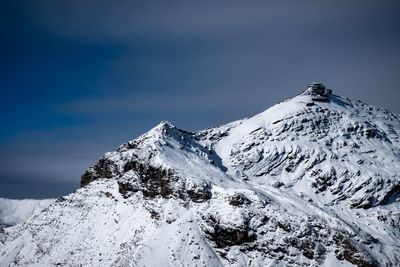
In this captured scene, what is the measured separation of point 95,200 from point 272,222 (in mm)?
43044

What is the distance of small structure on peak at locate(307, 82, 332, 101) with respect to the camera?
5802 inches

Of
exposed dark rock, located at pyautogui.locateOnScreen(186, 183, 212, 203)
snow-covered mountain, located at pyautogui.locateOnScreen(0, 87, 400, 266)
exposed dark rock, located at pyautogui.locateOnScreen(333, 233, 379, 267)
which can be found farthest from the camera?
exposed dark rock, located at pyautogui.locateOnScreen(186, 183, 212, 203)

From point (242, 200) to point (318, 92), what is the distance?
5901cm

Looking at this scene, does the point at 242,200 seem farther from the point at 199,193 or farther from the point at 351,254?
the point at 351,254

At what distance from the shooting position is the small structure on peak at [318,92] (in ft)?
484

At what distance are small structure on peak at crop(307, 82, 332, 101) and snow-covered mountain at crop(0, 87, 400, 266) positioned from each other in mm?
1094

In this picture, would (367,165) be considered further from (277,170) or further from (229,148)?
(229,148)

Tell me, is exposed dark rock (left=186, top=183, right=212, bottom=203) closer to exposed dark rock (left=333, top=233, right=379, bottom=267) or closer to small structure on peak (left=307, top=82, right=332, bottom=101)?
exposed dark rock (left=333, top=233, right=379, bottom=267)

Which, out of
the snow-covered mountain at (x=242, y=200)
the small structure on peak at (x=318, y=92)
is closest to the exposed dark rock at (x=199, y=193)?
the snow-covered mountain at (x=242, y=200)

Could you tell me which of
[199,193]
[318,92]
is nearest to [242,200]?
[199,193]

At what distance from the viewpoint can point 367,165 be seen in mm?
125562

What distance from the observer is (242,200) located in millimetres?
102188

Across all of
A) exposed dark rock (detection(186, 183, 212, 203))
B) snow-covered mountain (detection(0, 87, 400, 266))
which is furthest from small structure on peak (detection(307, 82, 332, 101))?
exposed dark rock (detection(186, 183, 212, 203))

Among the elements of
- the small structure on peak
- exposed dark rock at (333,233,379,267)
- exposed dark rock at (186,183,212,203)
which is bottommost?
exposed dark rock at (333,233,379,267)
